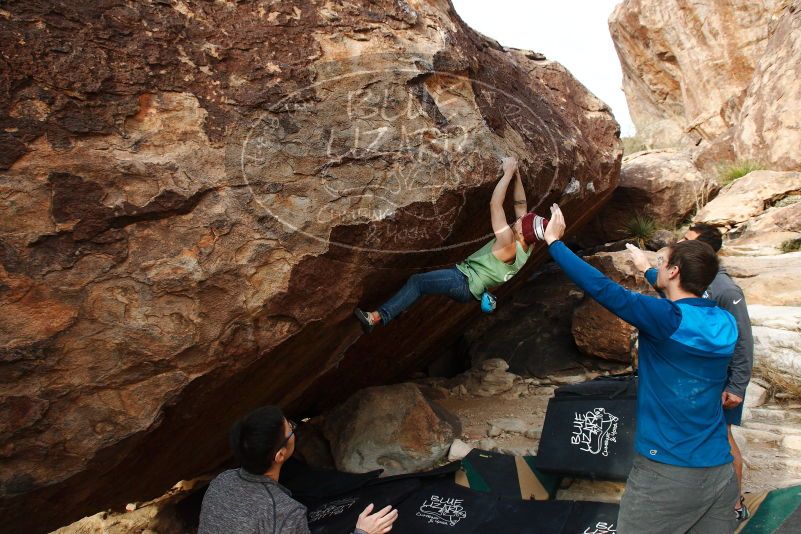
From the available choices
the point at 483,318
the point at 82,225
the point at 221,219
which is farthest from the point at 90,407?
the point at 483,318

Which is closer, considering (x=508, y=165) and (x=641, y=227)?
(x=508, y=165)

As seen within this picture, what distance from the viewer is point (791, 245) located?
6504mm

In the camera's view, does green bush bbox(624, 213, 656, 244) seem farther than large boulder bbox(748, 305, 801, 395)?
Yes

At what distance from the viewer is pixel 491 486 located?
351 centimetres

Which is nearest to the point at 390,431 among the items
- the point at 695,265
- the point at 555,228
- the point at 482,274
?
the point at 482,274

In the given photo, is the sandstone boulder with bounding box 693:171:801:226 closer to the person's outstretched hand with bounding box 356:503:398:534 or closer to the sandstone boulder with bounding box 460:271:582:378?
the sandstone boulder with bounding box 460:271:582:378

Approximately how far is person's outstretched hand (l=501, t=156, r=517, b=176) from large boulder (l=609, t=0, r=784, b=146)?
36.3 ft

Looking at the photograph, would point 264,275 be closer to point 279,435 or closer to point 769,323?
point 279,435

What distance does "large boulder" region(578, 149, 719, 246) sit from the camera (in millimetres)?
7547

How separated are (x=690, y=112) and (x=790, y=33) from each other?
4.92 meters

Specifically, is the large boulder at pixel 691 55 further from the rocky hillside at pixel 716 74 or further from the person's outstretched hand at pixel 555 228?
the person's outstretched hand at pixel 555 228

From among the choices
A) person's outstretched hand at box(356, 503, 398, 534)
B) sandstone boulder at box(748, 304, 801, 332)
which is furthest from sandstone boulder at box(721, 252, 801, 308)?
person's outstretched hand at box(356, 503, 398, 534)

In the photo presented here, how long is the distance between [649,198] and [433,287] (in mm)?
5229

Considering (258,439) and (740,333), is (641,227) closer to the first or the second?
(740,333)
